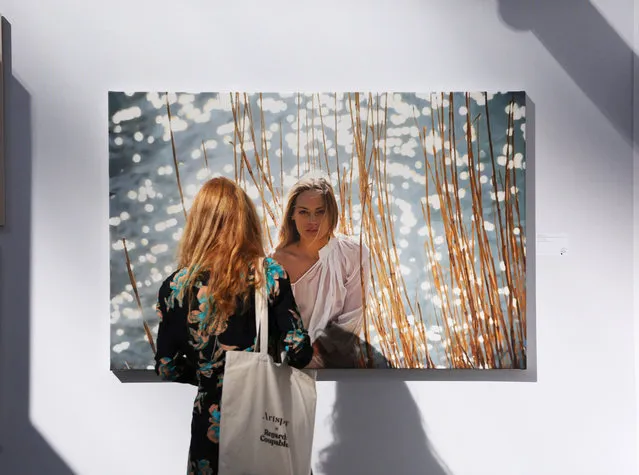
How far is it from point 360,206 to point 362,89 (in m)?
0.41

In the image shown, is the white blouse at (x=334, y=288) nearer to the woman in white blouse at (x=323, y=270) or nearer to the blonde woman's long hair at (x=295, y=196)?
the woman in white blouse at (x=323, y=270)

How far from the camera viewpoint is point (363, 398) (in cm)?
219

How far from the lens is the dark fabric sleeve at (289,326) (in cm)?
171

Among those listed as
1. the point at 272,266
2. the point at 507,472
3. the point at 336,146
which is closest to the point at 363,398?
the point at 507,472

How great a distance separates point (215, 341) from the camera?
5.65 feet
